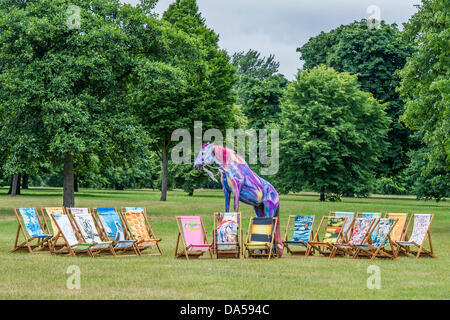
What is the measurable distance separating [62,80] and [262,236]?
13.8 m

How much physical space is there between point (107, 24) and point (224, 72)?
14421 millimetres

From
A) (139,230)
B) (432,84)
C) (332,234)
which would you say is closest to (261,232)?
(332,234)

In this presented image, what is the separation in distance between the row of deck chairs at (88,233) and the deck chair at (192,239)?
1.14 meters

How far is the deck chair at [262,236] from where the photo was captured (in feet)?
45.8

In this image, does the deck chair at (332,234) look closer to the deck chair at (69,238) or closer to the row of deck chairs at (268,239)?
the row of deck chairs at (268,239)

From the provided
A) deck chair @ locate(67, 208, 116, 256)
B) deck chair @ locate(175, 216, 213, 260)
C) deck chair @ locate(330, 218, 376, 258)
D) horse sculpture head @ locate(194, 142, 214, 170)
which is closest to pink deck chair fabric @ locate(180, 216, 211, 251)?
deck chair @ locate(175, 216, 213, 260)

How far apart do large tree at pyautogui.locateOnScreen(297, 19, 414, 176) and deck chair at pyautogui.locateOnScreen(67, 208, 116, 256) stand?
38.0 m

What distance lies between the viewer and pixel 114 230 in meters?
15.0

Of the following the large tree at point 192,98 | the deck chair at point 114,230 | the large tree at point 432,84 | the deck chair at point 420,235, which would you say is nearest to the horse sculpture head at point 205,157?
the deck chair at point 114,230

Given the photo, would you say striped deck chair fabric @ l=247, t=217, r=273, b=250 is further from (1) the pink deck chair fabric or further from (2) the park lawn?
(1) the pink deck chair fabric

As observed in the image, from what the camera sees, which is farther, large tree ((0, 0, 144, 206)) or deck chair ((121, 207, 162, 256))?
large tree ((0, 0, 144, 206))

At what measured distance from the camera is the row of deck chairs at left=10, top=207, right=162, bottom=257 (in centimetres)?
1390
